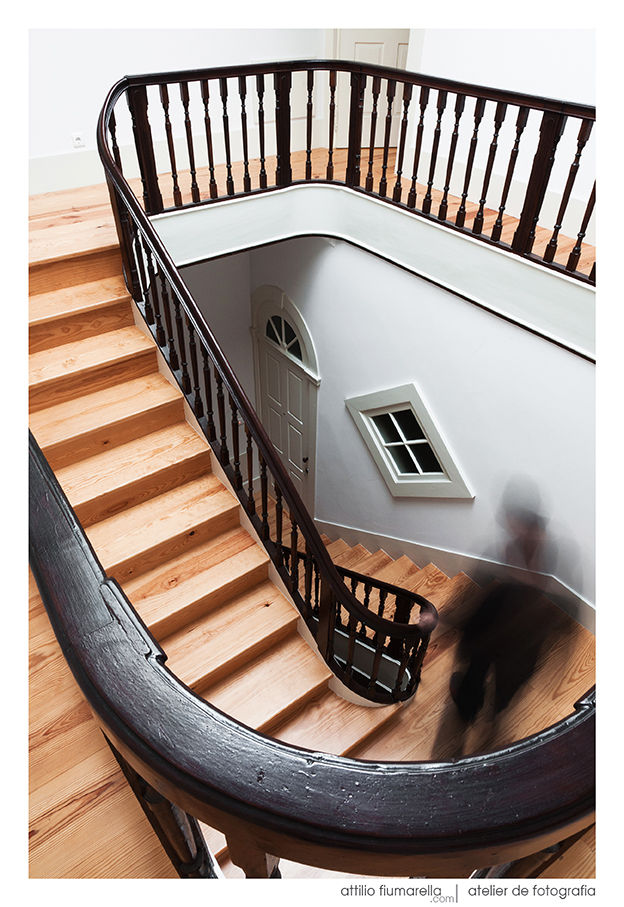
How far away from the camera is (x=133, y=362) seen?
138 inches

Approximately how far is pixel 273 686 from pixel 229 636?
36cm

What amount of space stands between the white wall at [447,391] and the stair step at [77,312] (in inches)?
82.5

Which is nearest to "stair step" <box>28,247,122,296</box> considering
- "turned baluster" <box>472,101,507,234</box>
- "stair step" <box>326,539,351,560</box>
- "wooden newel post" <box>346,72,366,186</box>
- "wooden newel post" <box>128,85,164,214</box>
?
"wooden newel post" <box>128,85,164,214</box>

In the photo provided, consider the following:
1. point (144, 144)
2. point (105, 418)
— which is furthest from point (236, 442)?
point (144, 144)

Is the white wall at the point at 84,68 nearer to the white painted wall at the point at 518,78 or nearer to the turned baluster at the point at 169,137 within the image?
the turned baluster at the point at 169,137

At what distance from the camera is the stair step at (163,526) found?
307 centimetres

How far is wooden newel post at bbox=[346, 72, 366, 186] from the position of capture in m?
4.01

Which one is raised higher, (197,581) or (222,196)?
(222,196)

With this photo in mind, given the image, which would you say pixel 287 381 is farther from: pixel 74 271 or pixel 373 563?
pixel 74 271

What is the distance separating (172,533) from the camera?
10.5 ft

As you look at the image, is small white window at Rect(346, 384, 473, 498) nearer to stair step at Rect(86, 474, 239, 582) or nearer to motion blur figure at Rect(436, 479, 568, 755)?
motion blur figure at Rect(436, 479, 568, 755)

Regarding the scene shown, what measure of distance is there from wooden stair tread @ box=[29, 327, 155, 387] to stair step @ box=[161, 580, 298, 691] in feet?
5.31

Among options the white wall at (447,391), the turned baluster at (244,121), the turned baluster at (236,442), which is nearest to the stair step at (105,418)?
the turned baluster at (236,442)

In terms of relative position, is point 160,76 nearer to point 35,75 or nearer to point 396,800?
point 35,75
